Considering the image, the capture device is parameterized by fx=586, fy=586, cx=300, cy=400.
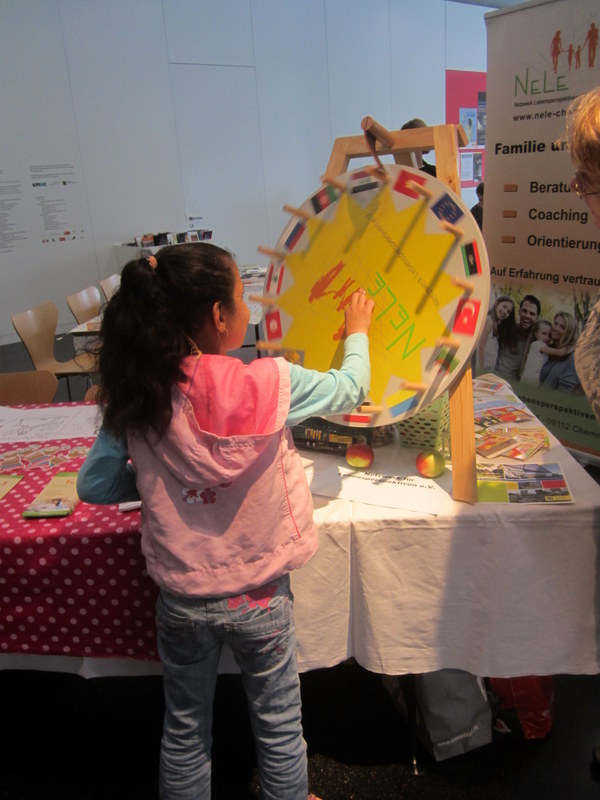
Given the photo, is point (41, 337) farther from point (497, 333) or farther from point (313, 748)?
point (313, 748)

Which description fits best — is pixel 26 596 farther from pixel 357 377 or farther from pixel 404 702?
pixel 404 702

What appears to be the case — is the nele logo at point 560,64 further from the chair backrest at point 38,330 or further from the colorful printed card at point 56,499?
the chair backrest at point 38,330

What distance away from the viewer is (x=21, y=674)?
1.73 metres

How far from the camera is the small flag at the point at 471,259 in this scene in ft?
3.30

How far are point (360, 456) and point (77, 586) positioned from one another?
2.07ft

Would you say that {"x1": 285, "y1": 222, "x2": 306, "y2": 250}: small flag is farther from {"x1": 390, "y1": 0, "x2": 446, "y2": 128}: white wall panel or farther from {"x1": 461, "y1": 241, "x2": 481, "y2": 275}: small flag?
{"x1": 390, "y1": 0, "x2": 446, "y2": 128}: white wall panel

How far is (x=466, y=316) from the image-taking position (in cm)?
103

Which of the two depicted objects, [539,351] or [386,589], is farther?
[539,351]

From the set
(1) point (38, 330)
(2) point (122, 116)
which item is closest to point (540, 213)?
(1) point (38, 330)

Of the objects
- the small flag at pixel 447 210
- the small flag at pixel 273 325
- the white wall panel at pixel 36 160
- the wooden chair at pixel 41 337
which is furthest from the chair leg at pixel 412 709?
the white wall panel at pixel 36 160

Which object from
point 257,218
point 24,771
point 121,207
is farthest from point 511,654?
point 257,218

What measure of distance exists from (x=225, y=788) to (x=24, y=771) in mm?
505

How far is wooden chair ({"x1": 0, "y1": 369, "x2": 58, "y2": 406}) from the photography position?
6.88 feet

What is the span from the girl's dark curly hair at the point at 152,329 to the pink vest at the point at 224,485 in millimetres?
33
